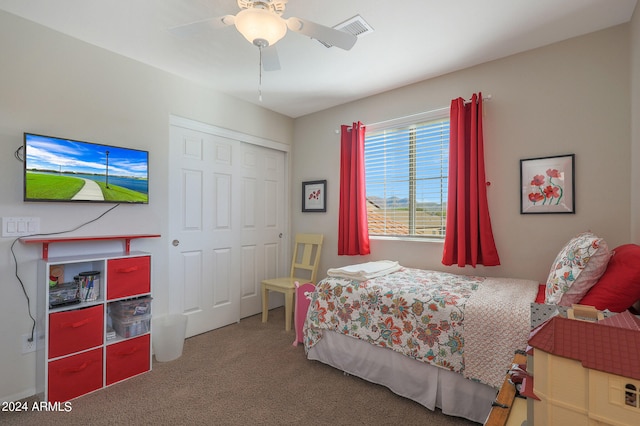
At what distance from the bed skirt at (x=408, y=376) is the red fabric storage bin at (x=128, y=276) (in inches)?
58.3

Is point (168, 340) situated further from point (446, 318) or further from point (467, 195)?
point (467, 195)

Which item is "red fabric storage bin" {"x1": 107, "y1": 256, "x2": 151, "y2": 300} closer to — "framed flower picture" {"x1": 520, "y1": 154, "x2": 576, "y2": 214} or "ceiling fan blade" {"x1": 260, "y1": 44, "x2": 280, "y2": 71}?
"ceiling fan blade" {"x1": 260, "y1": 44, "x2": 280, "y2": 71}

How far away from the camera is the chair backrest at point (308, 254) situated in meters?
3.73

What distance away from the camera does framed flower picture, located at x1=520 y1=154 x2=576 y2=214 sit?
235 cm

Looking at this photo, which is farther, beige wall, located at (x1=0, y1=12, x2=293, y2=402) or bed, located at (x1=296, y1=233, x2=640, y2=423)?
beige wall, located at (x1=0, y1=12, x2=293, y2=402)

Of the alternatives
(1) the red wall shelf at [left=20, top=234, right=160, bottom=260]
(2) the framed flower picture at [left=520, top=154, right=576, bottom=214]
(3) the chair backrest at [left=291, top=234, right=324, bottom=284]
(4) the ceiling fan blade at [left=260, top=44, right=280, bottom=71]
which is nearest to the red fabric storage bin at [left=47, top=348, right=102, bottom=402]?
(1) the red wall shelf at [left=20, top=234, right=160, bottom=260]

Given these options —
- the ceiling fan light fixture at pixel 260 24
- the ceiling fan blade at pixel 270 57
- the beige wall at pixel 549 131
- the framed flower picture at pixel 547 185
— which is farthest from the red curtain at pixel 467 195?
the ceiling fan light fixture at pixel 260 24

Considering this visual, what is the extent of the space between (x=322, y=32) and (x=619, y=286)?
197 cm

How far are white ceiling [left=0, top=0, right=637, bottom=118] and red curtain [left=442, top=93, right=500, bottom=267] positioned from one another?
0.51 meters

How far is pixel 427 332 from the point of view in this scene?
197 cm

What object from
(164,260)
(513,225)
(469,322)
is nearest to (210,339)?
(164,260)

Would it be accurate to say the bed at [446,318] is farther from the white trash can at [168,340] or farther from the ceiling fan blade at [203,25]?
the ceiling fan blade at [203,25]

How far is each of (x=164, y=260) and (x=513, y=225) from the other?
3.15 meters

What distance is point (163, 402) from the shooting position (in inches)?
80.0
